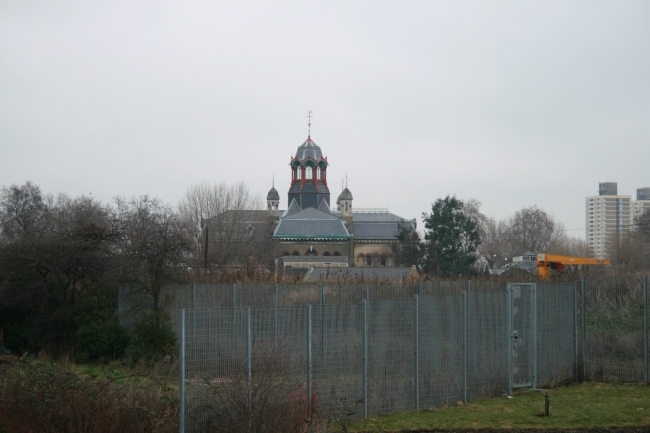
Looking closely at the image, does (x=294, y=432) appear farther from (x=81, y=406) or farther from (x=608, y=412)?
(x=608, y=412)

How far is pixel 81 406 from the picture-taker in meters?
8.57

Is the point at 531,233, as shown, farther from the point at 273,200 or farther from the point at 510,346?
the point at 510,346

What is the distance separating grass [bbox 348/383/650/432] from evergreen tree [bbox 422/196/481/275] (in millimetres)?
44644

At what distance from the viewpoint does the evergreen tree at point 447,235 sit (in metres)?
58.3

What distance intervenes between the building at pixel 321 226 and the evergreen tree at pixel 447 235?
13257 millimetres

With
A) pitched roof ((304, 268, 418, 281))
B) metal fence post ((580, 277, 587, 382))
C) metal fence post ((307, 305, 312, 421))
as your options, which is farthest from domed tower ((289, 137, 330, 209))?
metal fence post ((307, 305, 312, 421))

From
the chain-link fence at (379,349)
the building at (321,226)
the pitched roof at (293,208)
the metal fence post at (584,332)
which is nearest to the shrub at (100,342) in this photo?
the chain-link fence at (379,349)

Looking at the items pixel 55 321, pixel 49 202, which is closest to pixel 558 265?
pixel 55 321

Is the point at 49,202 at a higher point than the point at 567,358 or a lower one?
higher

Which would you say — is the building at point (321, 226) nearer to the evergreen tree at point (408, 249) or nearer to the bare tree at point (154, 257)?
the evergreen tree at point (408, 249)

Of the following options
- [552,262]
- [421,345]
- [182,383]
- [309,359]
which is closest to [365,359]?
[309,359]

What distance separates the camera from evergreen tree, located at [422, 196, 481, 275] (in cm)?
5828

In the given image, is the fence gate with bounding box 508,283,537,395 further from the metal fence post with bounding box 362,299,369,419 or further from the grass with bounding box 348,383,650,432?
the metal fence post with bounding box 362,299,369,419

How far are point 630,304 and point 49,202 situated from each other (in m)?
54.1
